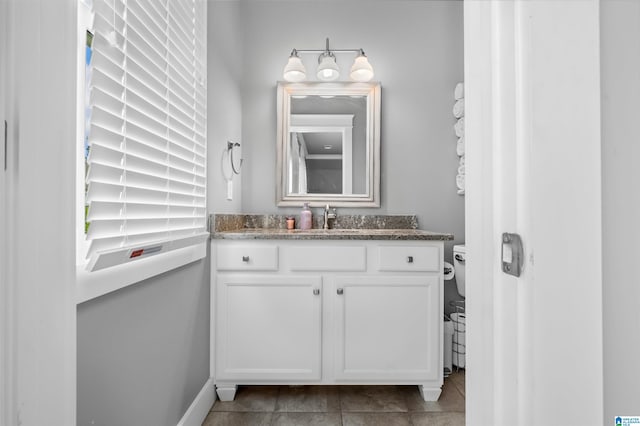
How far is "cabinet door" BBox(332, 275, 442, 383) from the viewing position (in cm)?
165

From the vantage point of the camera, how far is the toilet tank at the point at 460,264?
205 cm

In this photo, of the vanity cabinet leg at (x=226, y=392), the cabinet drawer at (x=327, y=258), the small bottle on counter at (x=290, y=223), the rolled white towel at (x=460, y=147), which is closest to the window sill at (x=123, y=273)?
the cabinet drawer at (x=327, y=258)

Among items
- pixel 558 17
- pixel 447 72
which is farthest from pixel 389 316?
pixel 447 72

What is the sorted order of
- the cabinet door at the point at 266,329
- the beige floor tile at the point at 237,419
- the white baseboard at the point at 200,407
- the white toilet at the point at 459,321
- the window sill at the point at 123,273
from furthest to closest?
1. the white toilet at the point at 459,321
2. the cabinet door at the point at 266,329
3. the beige floor tile at the point at 237,419
4. the white baseboard at the point at 200,407
5. the window sill at the point at 123,273

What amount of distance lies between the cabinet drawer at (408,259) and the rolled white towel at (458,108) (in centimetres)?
105

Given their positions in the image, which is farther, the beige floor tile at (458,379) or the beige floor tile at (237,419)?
the beige floor tile at (458,379)

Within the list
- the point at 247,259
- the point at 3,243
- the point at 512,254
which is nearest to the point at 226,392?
the point at 247,259

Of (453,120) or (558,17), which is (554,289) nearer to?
(558,17)

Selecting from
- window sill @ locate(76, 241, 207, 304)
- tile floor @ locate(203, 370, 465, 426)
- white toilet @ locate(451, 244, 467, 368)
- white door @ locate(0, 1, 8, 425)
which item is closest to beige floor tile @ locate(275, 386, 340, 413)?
tile floor @ locate(203, 370, 465, 426)

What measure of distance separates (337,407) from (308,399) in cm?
17

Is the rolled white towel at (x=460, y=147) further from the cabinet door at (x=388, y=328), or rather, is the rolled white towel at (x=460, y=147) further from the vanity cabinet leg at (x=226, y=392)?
the vanity cabinet leg at (x=226, y=392)

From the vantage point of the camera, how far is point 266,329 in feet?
5.37

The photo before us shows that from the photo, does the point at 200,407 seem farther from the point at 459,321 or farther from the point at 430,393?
the point at 459,321

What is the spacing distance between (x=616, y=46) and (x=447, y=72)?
2.15m
